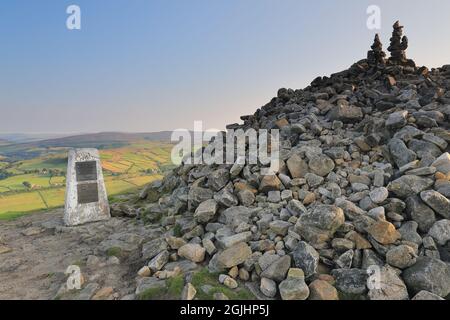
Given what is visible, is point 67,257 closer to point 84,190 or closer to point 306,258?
point 84,190

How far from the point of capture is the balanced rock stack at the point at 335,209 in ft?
18.5

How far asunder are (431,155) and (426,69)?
353 inches

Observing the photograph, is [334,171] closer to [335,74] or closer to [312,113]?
[312,113]

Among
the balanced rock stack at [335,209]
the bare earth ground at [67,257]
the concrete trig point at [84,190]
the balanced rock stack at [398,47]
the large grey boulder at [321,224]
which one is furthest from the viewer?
the balanced rock stack at [398,47]

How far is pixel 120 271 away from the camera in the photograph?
7.47 meters

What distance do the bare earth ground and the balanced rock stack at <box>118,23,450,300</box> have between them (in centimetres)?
80

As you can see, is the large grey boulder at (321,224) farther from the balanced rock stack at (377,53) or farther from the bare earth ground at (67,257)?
the balanced rock stack at (377,53)

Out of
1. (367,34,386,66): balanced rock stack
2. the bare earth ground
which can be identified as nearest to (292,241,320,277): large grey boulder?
the bare earth ground

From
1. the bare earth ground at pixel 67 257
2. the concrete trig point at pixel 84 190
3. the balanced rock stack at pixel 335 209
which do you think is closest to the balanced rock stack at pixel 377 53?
the balanced rock stack at pixel 335 209

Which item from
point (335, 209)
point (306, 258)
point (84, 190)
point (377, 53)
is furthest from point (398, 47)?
point (84, 190)

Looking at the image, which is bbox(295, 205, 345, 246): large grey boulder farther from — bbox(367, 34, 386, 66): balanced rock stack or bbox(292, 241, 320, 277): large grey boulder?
bbox(367, 34, 386, 66): balanced rock stack

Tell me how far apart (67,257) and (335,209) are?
8.01 meters

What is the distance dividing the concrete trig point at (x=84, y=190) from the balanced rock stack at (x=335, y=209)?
167 cm

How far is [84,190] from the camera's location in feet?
39.2
